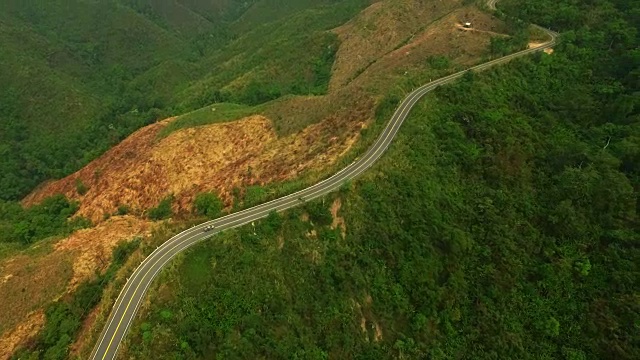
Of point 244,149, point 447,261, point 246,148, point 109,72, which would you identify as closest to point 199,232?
point 244,149

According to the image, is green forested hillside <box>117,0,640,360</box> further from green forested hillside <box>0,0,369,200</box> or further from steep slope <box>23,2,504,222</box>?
green forested hillside <box>0,0,369,200</box>

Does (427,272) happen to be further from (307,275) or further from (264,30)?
(264,30)

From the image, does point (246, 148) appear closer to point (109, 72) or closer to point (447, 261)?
point (447, 261)

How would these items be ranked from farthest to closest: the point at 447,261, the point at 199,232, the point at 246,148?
1. the point at 246,148
2. the point at 199,232
3. the point at 447,261

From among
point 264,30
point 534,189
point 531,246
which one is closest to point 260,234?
point 531,246

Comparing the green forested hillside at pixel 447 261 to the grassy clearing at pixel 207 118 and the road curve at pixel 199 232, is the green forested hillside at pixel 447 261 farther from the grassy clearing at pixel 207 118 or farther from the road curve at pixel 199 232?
the grassy clearing at pixel 207 118

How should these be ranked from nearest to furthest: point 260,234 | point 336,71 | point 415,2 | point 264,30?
point 260,234 → point 336,71 → point 415,2 → point 264,30
